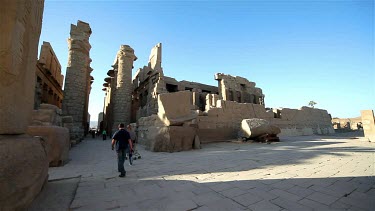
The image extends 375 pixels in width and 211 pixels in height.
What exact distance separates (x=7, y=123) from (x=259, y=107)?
1389 cm

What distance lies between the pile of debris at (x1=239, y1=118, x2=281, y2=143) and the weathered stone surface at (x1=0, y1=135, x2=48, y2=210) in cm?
878

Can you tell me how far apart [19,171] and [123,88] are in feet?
53.2

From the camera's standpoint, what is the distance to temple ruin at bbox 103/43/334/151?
7555mm

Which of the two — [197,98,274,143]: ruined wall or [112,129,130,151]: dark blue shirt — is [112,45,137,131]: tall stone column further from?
[112,129,130,151]: dark blue shirt

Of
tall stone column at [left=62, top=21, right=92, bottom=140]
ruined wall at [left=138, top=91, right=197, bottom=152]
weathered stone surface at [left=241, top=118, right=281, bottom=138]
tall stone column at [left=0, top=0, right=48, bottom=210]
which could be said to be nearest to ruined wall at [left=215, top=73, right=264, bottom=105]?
weathered stone surface at [left=241, top=118, right=281, bottom=138]

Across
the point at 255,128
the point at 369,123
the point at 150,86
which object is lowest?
the point at 255,128

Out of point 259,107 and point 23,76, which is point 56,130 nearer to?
point 23,76

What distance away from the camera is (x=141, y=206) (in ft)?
7.20

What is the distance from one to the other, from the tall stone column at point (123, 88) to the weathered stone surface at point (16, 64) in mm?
14964

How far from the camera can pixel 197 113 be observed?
9.77 m

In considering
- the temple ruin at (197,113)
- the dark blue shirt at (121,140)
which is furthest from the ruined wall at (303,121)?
the dark blue shirt at (121,140)

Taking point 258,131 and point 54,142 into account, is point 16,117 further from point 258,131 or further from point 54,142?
point 258,131

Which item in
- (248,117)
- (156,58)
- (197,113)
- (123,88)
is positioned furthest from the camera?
(156,58)

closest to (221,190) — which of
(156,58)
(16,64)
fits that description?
(16,64)
